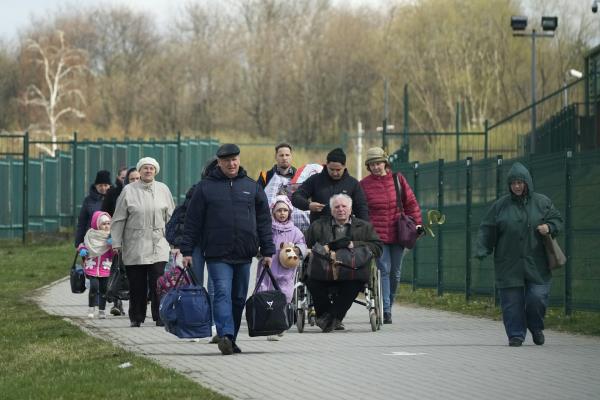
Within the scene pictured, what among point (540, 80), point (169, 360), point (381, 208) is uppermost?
point (540, 80)

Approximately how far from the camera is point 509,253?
48.7 ft

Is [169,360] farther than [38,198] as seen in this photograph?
No

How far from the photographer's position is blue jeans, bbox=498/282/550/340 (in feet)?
48.4

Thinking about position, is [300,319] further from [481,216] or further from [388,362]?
[481,216]

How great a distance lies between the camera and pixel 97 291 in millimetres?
19016

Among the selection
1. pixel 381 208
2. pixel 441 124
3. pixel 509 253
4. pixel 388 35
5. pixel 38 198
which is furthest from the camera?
pixel 388 35

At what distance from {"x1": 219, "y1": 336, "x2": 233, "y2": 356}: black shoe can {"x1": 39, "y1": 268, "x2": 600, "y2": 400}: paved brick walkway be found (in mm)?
104

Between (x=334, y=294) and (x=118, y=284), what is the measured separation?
2.78m

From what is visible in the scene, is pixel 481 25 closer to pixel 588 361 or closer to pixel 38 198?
pixel 38 198

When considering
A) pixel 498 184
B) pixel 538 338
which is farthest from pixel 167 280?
pixel 498 184

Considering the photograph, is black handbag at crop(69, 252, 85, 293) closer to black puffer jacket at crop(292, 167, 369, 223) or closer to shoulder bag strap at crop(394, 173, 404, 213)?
black puffer jacket at crop(292, 167, 369, 223)

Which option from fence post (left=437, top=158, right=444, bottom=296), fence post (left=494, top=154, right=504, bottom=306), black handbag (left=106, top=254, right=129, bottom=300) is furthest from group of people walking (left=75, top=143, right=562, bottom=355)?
fence post (left=437, top=158, right=444, bottom=296)

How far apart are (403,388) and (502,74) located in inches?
2653

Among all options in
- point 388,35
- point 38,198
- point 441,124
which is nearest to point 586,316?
point 38,198
